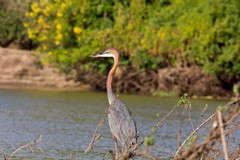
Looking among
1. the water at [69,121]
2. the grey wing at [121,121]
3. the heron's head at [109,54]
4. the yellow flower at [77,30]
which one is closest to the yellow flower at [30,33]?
the yellow flower at [77,30]

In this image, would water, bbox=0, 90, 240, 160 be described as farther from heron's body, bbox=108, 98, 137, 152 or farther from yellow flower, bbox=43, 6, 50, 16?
yellow flower, bbox=43, 6, 50, 16

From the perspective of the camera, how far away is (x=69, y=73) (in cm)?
2273

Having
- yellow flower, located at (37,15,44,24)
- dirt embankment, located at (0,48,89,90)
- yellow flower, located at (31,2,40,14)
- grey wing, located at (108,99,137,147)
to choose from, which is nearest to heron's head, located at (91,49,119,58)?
grey wing, located at (108,99,137,147)

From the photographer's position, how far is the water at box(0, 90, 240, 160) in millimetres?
10457

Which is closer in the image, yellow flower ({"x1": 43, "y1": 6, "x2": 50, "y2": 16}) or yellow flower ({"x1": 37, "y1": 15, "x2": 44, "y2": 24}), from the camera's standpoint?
yellow flower ({"x1": 43, "y1": 6, "x2": 50, "y2": 16})

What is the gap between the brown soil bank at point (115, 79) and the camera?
70.6ft

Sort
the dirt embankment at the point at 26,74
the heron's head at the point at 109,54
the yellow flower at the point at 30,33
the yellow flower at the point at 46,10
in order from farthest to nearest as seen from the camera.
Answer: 1. the yellow flower at the point at 30,33
2. the yellow flower at the point at 46,10
3. the dirt embankment at the point at 26,74
4. the heron's head at the point at 109,54

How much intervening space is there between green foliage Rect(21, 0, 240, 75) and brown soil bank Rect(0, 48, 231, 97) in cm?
34

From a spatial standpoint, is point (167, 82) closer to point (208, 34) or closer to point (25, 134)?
point (208, 34)

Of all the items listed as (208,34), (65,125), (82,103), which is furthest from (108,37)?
(65,125)

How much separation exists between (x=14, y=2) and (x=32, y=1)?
55cm

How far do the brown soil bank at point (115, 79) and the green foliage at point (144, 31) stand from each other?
34 centimetres

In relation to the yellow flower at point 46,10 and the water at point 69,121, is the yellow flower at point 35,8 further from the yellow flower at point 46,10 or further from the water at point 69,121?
the water at point 69,121

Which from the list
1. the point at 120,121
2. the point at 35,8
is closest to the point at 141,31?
the point at 35,8
